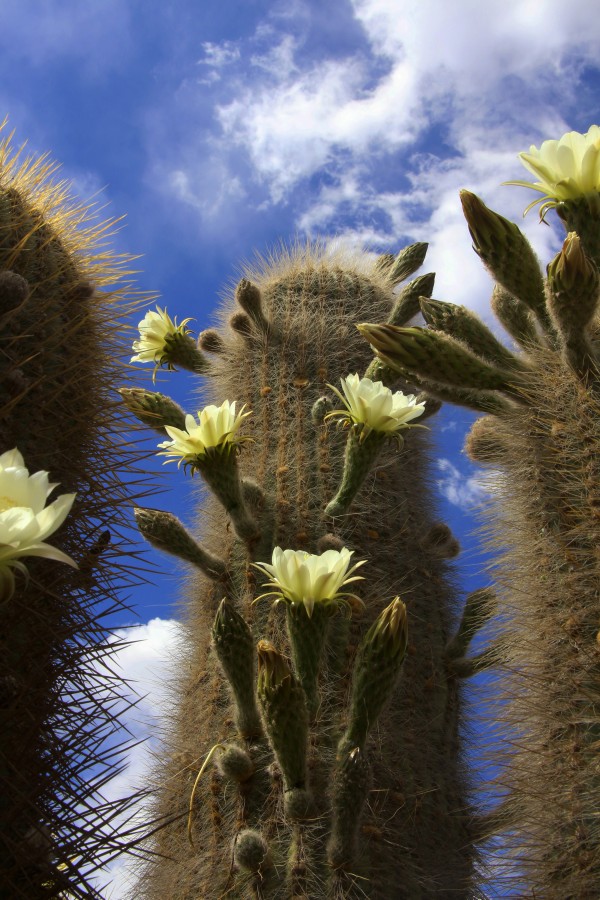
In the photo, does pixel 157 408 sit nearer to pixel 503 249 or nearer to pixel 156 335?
pixel 156 335

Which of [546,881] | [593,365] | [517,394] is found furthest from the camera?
[517,394]

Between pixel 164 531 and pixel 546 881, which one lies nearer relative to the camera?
pixel 546 881

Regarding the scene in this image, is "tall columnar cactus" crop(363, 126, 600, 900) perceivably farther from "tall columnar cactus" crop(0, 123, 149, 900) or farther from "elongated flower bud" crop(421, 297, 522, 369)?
"tall columnar cactus" crop(0, 123, 149, 900)

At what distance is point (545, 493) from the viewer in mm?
2582

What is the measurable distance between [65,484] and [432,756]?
1.67 metres

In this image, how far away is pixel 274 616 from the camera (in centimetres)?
315

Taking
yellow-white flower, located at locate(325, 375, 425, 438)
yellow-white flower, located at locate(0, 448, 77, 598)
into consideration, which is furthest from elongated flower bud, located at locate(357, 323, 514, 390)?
yellow-white flower, located at locate(0, 448, 77, 598)

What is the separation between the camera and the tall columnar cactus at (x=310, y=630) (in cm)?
264

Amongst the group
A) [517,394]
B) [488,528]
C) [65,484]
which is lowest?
[65,484]

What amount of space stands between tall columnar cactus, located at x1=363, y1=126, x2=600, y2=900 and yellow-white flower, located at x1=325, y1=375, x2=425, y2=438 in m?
0.39

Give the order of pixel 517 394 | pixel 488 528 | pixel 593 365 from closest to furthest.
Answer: pixel 593 365 < pixel 517 394 < pixel 488 528

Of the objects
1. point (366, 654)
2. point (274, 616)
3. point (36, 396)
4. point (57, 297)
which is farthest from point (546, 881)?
point (57, 297)

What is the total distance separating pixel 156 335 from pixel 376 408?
1532mm

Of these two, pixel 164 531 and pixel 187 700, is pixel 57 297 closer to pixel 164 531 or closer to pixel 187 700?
pixel 164 531
